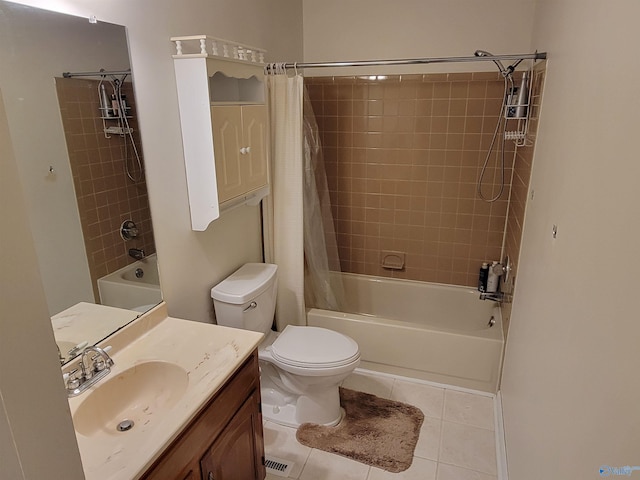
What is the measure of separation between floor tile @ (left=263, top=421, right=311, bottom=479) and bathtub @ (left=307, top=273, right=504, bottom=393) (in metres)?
0.73

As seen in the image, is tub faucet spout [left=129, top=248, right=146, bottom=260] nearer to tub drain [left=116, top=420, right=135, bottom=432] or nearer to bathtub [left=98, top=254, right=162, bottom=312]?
bathtub [left=98, top=254, right=162, bottom=312]

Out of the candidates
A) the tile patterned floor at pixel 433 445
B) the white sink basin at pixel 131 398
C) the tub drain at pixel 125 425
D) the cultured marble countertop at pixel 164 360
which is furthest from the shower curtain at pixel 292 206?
the tub drain at pixel 125 425

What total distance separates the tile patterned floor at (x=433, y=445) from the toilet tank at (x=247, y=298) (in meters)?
0.62

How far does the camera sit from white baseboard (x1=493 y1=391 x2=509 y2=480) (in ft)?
6.56

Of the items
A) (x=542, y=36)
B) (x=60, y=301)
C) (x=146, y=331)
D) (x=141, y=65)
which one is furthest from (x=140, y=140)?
(x=542, y=36)

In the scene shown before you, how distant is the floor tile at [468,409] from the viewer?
2.36 meters

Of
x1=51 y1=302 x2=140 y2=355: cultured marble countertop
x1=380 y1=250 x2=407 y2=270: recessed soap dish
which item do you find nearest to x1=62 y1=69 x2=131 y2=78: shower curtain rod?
x1=51 y1=302 x2=140 y2=355: cultured marble countertop

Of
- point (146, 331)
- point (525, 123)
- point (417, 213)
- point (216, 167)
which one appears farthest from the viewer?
point (417, 213)

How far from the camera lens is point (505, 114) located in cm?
252

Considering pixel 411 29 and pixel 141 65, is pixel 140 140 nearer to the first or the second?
pixel 141 65

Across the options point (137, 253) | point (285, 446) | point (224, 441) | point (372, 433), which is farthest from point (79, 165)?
point (372, 433)

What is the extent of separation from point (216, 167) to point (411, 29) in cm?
179

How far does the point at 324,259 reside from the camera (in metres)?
2.95

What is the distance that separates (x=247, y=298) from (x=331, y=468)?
92 centimetres
